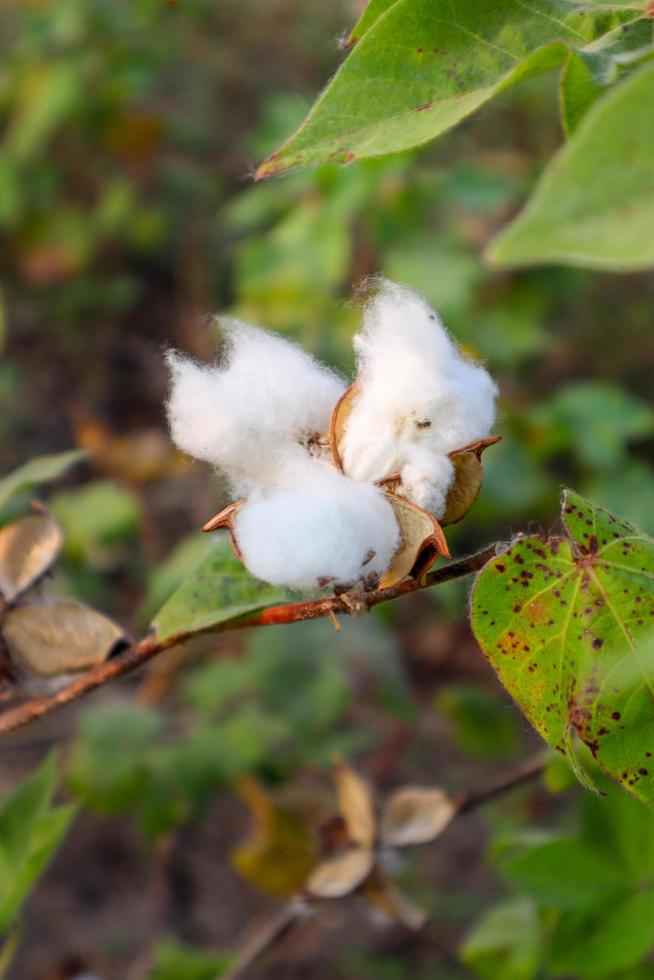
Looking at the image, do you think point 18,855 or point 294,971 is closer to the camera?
point 18,855

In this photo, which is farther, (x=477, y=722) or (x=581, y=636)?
(x=477, y=722)

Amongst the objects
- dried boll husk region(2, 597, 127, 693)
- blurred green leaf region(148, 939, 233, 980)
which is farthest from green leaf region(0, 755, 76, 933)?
blurred green leaf region(148, 939, 233, 980)

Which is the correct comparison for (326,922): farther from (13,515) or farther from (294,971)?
(13,515)

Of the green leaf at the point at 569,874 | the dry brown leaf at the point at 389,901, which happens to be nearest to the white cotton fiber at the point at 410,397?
the green leaf at the point at 569,874

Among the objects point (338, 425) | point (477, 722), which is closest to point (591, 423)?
point (477, 722)

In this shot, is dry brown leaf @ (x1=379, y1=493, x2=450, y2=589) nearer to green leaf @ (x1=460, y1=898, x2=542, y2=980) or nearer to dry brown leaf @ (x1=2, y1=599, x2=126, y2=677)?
dry brown leaf @ (x1=2, y1=599, x2=126, y2=677)

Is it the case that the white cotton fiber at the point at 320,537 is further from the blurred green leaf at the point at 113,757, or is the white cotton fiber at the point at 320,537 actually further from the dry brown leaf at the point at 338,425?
the blurred green leaf at the point at 113,757

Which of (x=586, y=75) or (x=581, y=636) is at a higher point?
(x=586, y=75)

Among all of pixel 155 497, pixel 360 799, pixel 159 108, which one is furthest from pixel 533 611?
pixel 159 108

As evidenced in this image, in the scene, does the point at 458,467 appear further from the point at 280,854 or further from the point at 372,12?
the point at 280,854
